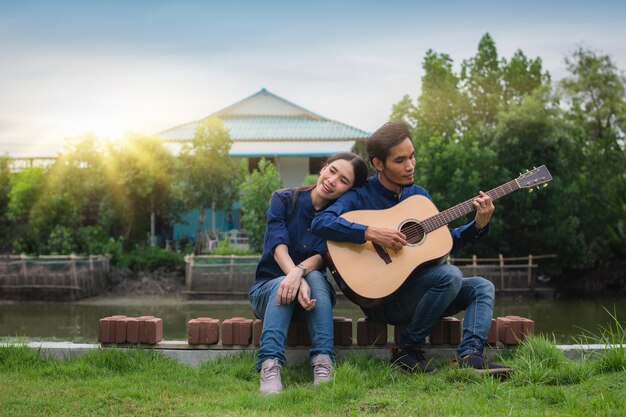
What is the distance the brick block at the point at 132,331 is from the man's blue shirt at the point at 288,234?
2.59 feet

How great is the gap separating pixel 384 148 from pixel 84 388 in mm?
2091

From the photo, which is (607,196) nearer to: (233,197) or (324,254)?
(233,197)

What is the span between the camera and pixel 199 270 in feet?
57.4

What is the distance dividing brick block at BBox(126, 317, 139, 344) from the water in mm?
5807

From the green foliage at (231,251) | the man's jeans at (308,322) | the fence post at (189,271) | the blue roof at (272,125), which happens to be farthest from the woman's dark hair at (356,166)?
the blue roof at (272,125)

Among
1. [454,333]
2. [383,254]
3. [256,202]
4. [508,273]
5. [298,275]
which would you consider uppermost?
[256,202]

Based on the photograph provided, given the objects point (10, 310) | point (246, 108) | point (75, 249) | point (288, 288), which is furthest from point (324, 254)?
point (246, 108)

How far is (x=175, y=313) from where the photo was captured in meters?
14.8

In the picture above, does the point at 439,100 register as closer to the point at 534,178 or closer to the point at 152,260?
the point at 152,260

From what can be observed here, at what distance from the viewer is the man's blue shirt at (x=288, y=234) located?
4.05m

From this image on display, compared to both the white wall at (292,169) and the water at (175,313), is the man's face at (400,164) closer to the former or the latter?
A: the water at (175,313)

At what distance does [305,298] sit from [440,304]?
76 centimetres

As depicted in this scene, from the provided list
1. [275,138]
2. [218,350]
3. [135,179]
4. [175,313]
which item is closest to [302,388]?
[218,350]

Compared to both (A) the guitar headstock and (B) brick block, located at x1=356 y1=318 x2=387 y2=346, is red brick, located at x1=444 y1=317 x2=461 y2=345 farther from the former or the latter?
(A) the guitar headstock
